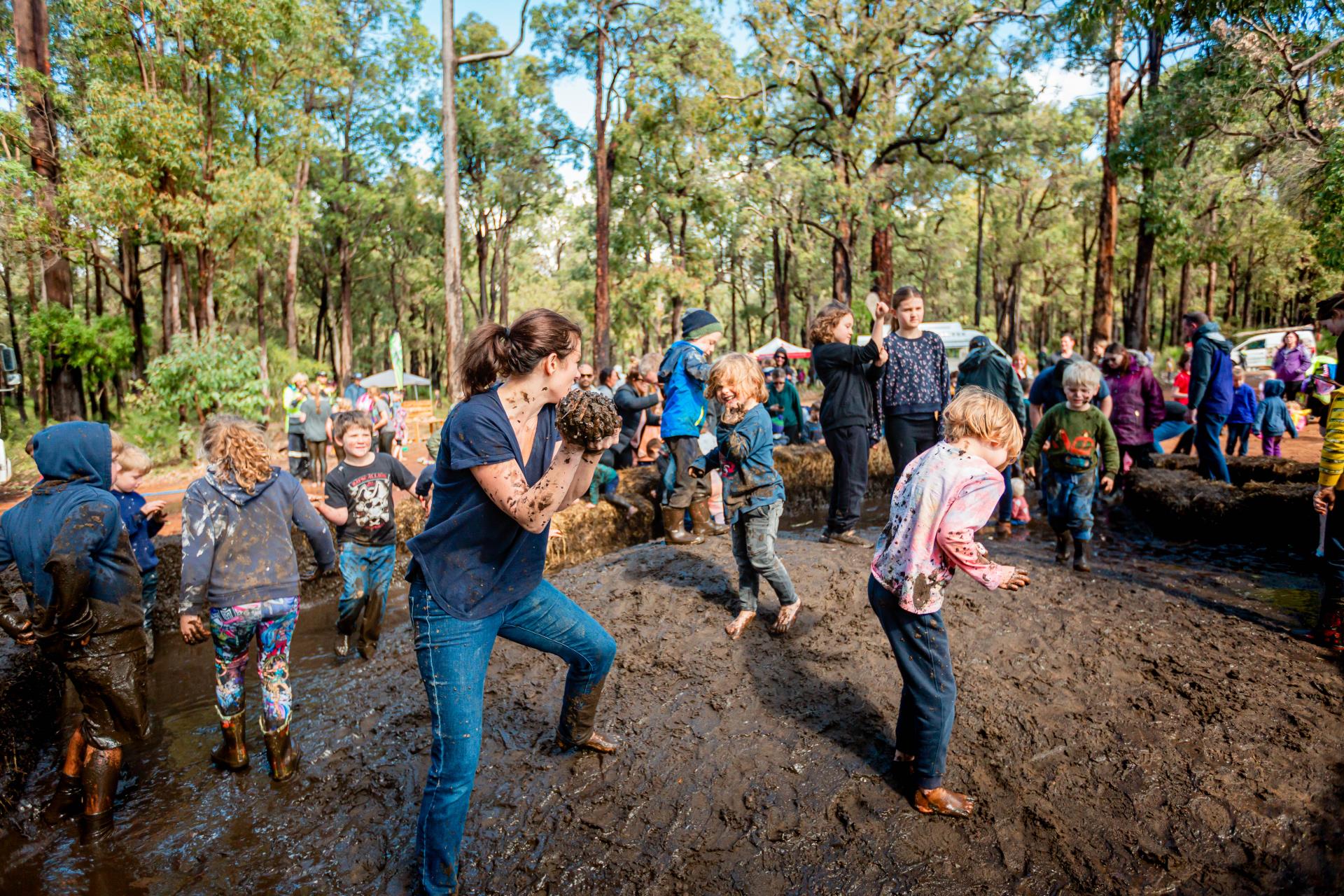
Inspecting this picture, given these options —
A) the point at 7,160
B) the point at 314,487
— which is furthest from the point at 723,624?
the point at 7,160

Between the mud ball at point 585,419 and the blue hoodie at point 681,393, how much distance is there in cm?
379

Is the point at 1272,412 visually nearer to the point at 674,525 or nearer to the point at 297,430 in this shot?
the point at 674,525

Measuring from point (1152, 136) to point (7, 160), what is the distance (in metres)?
20.1

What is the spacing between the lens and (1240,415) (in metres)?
9.80

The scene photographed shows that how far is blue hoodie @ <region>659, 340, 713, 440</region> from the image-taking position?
615cm

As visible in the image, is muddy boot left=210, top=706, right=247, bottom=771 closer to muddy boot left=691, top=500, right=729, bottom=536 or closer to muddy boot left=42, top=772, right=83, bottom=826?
muddy boot left=42, top=772, right=83, bottom=826

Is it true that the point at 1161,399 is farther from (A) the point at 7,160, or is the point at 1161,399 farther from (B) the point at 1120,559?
(A) the point at 7,160

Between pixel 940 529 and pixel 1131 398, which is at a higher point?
pixel 1131 398

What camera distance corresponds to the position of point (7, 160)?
38.3ft

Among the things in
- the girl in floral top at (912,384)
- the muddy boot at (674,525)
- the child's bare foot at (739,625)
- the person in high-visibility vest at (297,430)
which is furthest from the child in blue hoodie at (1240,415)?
the person in high-visibility vest at (297,430)

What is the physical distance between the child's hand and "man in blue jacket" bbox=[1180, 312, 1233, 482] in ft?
28.5

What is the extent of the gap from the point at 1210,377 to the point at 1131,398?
72 centimetres

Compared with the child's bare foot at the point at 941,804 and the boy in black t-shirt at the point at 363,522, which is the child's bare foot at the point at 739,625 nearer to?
the child's bare foot at the point at 941,804

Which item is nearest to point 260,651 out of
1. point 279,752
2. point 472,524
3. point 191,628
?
point 191,628
